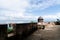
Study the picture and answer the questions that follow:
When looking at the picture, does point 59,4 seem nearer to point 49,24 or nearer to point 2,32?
point 49,24

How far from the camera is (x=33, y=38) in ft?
11.4

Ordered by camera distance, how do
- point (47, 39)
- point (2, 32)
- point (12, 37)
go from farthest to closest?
point (47, 39), point (12, 37), point (2, 32)

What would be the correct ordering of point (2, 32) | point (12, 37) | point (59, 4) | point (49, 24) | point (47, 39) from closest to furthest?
point (2, 32)
point (12, 37)
point (47, 39)
point (59, 4)
point (49, 24)

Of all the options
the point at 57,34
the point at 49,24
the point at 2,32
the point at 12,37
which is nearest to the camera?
the point at 2,32

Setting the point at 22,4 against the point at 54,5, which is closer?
the point at 22,4

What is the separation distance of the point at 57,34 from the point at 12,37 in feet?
4.70

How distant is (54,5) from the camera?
3.92 meters

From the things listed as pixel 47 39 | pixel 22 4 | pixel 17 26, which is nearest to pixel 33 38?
pixel 47 39

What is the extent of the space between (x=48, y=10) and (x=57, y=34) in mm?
858

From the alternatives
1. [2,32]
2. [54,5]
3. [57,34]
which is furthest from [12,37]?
[54,5]

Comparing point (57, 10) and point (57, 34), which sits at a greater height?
point (57, 10)

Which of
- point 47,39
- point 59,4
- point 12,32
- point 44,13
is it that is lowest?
point 47,39

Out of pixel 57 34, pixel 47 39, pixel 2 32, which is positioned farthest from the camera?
pixel 57 34

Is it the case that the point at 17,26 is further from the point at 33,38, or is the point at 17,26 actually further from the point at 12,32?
the point at 33,38
